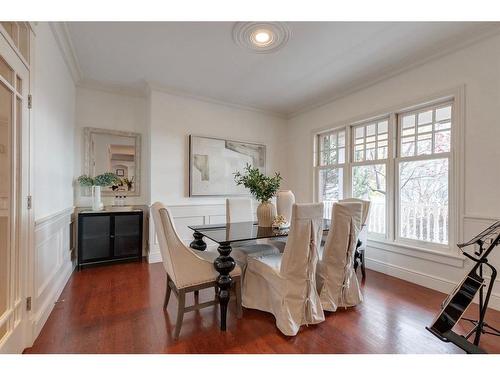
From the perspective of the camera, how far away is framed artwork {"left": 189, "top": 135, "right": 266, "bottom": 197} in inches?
161

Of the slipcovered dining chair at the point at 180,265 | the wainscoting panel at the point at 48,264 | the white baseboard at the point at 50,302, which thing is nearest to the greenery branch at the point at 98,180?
the wainscoting panel at the point at 48,264

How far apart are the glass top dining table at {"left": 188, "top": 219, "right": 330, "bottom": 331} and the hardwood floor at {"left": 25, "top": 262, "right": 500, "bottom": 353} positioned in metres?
0.27

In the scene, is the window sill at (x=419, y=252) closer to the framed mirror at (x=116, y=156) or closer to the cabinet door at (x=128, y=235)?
the cabinet door at (x=128, y=235)

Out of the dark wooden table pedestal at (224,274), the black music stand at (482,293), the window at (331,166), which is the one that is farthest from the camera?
the window at (331,166)

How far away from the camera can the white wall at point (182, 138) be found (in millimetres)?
3785

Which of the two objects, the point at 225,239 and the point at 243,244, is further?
the point at 243,244

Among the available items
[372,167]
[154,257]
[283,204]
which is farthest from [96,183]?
[372,167]

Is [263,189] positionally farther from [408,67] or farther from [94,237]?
[94,237]

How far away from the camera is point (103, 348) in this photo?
67.6 inches

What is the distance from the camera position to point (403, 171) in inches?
126

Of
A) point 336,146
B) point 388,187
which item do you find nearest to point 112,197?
point 336,146

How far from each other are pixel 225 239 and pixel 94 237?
7.92ft

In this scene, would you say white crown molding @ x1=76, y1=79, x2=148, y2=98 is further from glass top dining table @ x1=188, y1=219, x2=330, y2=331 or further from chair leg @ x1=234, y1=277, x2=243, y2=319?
chair leg @ x1=234, y1=277, x2=243, y2=319
